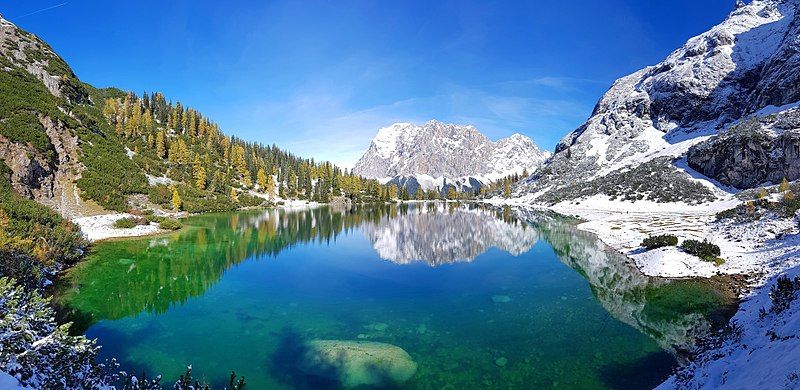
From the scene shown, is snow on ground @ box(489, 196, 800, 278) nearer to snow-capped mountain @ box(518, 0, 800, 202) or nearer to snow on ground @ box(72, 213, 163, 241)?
snow on ground @ box(72, 213, 163, 241)

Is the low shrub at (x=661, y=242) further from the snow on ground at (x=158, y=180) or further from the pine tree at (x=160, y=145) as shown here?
the pine tree at (x=160, y=145)

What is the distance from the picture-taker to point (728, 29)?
157375 mm

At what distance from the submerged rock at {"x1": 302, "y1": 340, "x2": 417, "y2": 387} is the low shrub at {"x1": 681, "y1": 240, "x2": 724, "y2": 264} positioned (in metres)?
25.6

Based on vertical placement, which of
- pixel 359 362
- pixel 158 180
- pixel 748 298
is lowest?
pixel 359 362

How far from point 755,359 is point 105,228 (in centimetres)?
5914

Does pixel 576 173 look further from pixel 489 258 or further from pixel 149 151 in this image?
pixel 149 151

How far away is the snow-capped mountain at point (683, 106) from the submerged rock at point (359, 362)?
10005 cm

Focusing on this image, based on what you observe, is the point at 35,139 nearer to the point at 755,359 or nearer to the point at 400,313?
the point at 400,313

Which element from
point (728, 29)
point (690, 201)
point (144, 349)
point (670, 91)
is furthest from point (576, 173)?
point (144, 349)

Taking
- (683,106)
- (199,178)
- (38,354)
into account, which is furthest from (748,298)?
(683,106)

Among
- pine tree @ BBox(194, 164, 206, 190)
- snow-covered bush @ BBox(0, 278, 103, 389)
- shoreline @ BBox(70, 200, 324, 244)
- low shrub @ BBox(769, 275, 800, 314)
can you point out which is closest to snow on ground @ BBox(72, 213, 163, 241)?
shoreline @ BBox(70, 200, 324, 244)

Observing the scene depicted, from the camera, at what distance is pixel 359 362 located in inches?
589

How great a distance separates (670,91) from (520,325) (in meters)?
180

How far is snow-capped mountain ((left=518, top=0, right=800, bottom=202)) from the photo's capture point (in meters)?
108
